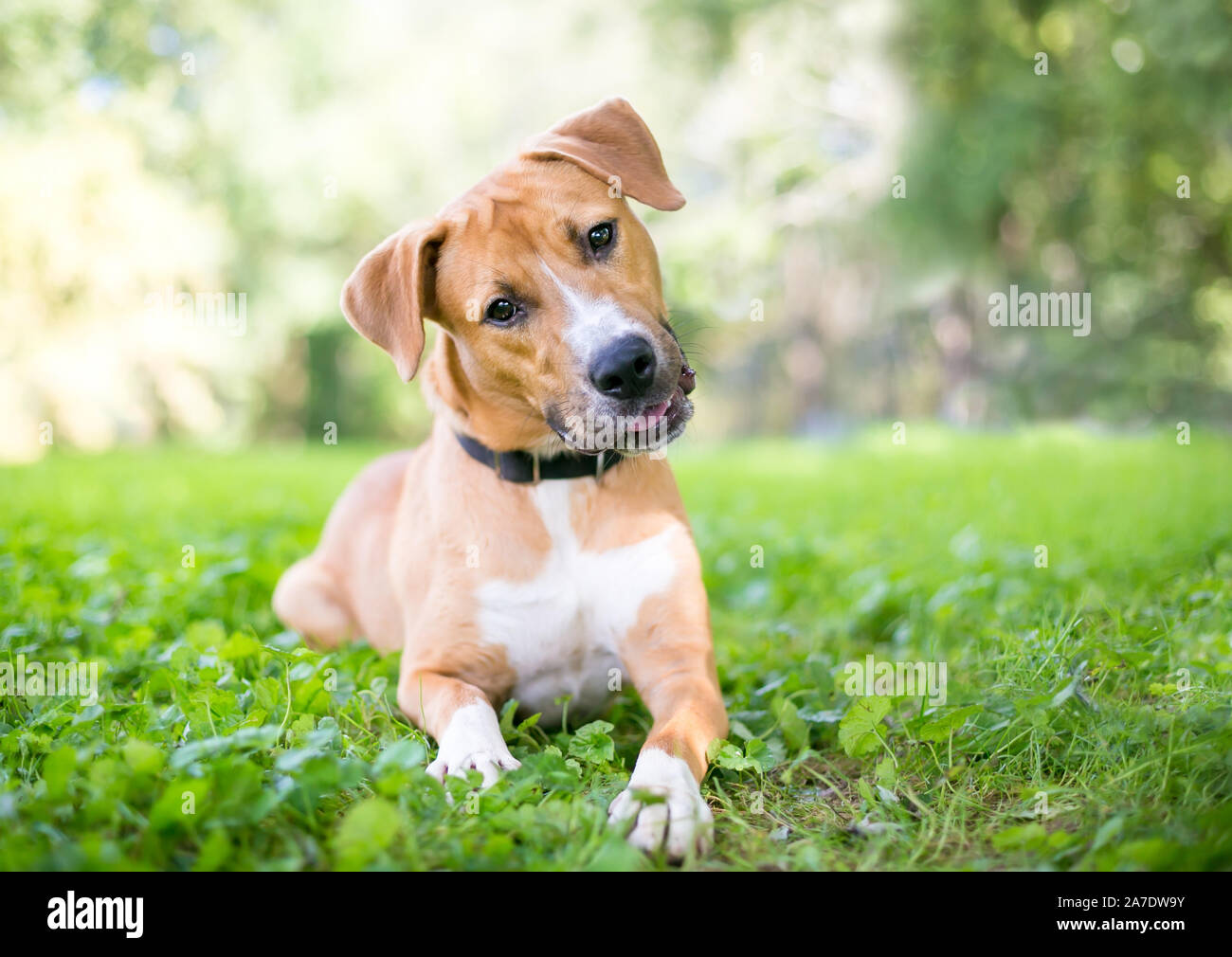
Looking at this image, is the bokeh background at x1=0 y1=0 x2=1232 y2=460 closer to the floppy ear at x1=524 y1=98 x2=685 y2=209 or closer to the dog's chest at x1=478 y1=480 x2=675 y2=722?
the floppy ear at x1=524 y1=98 x2=685 y2=209

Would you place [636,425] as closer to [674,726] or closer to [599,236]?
[599,236]

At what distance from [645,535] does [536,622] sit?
46 cm

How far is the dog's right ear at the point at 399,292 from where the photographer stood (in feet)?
10.9

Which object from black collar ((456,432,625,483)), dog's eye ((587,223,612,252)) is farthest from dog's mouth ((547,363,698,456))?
dog's eye ((587,223,612,252))

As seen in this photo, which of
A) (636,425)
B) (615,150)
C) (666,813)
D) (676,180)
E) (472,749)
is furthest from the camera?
(676,180)

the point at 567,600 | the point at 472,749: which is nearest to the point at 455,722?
the point at 472,749

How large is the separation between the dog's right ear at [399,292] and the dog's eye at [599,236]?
50 cm

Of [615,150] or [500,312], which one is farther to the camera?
[615,150]

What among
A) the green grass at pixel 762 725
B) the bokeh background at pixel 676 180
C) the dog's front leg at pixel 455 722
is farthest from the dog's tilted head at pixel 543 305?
the bokeh background at pixel 676 180

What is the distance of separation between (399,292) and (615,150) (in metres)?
0.95

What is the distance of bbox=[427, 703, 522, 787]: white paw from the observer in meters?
2.74

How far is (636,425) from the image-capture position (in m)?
3.16

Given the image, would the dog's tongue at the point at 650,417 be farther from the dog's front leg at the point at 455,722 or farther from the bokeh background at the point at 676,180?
the bokeh background at the point at 676,180
